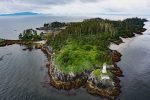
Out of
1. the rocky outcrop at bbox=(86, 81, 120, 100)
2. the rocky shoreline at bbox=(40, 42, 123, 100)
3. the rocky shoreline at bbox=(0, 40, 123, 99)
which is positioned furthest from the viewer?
the rocky shoreline at bbox=(0, 40, 123, 99)

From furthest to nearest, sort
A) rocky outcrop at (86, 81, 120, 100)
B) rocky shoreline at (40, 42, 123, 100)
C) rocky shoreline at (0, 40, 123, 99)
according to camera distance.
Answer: rocky shoreline at (0, 40, 123, 99) → rocky shoreline at (40, 42, 123, 100) → rocky outcrop at (86, 81, 120, 100)

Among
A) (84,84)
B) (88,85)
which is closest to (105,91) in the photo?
(88,85)

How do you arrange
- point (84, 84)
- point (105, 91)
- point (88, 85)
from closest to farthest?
point (105, 91)
point (88, 85)
point (84, 84)

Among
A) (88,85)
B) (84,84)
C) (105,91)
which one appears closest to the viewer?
(105,91)

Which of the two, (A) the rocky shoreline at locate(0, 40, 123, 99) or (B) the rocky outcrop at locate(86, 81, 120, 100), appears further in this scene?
(A) the rocky shoreline at locate(0, 40, 123, 99)

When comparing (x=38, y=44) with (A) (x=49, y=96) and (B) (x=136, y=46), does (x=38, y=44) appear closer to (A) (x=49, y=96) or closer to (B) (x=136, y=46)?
(B) (x=136, y=46)

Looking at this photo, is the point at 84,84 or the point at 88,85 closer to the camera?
the point at 88,85

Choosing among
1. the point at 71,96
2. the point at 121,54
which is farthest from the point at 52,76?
the point at 121,54

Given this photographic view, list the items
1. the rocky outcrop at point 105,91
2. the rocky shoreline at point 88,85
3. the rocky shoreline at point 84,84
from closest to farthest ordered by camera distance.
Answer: the rocky outcrop at point 105,91
the rocky shoreline at point 88,85
the rocky shoreline at point 84,84

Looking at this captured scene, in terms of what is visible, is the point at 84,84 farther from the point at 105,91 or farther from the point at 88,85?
the point at 105,91

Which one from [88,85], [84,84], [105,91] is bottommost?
[84,84]

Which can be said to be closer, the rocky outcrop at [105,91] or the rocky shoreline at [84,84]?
the rocky outcrop at [105,91]

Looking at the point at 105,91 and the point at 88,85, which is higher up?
the point at 105,91

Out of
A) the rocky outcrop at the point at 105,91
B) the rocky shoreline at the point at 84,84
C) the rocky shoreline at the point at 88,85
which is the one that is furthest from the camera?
the rocky shoreline at the point at 84,84
